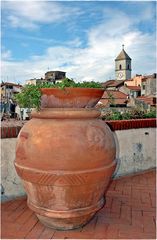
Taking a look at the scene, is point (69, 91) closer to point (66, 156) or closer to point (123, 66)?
point (66, 156)

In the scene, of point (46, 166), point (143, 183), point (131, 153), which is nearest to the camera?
point (46, 166)

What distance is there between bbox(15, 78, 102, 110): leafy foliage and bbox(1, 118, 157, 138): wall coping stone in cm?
86

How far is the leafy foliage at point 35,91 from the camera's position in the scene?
3.07m

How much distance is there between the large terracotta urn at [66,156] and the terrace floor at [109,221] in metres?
0.19

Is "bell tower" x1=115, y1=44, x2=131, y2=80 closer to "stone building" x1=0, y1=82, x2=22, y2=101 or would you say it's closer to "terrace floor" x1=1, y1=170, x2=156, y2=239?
"stone building" x1=0, y1=82, x2=22, y2=101

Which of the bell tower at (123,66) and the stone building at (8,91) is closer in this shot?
the stone building at (8,91)

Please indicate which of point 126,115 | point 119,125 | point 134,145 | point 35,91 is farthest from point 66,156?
point 126,115

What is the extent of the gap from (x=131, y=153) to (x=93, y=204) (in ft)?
8.35

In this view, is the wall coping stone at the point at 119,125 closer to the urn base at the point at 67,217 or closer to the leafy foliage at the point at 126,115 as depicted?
the leafy foliage at the point at 126,115

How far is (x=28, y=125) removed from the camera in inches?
120

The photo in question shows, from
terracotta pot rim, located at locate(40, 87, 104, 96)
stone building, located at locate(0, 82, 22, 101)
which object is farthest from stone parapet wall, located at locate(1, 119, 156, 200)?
terracotta pot rim, located at locate(40, 87, 104, 96)

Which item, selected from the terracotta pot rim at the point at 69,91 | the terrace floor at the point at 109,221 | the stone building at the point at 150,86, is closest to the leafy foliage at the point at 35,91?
the terracotta pot rim at the point at 69,91

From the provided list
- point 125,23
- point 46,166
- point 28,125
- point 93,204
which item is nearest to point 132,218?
point 93,204

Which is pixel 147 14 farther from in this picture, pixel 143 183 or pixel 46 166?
pixel 46 166
